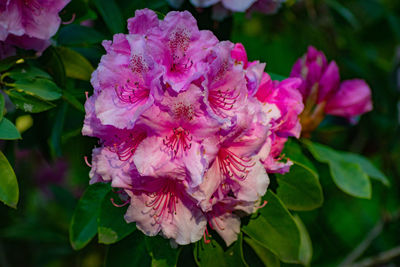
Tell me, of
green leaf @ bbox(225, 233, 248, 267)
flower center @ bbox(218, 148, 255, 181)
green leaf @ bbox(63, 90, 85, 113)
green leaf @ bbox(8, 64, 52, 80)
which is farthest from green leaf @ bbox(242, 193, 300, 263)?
green leaf @ bbox(8, 64, 52, 80)

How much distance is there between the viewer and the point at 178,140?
0.82 meters

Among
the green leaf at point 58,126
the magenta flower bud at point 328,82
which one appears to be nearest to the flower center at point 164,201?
the green leaf at point 58,126

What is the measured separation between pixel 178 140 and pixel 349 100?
0.67 metres

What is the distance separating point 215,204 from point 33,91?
47cm

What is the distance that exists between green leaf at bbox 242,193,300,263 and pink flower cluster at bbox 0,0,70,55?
1.98ft

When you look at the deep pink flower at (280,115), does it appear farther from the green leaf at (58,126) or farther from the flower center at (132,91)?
the green leaf at (58,126)

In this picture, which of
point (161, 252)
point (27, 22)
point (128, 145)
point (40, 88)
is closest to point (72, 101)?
point (40, 88)

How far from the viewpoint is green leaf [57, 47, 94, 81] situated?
114cm

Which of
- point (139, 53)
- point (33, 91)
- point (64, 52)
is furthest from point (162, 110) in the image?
point (64, 52)

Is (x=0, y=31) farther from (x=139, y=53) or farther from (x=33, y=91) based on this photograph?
(x=139, y=53)

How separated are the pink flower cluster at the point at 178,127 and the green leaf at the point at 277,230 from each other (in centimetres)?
9

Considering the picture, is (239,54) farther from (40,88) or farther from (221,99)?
(40,88)

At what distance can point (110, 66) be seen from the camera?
851 mm

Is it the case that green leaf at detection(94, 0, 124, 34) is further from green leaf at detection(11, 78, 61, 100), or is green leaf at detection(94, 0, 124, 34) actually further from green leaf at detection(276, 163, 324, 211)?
green leaf at detection(276, 163, 324, 211)
